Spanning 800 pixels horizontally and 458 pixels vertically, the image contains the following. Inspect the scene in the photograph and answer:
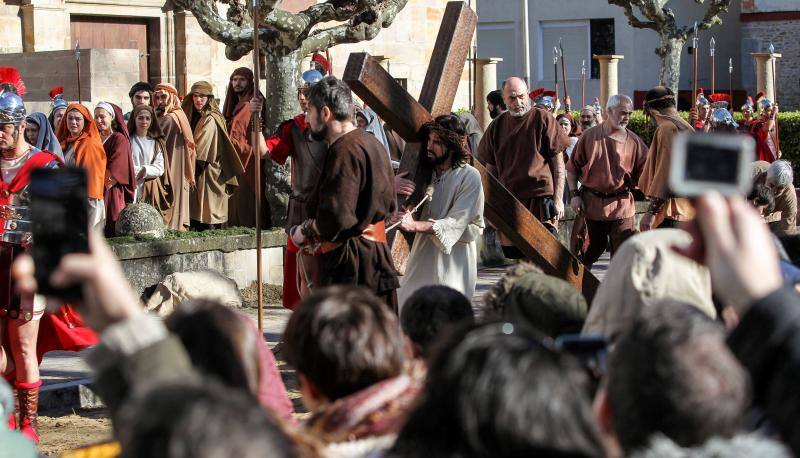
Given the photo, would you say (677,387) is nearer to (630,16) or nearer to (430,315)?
(430,315)

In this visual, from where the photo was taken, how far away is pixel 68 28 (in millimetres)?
20125

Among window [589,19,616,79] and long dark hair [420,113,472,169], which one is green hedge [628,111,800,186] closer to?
long dark hair [420,113,472,169]

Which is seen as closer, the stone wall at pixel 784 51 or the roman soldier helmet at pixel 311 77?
the roman soldier helmet at pixel 311 77

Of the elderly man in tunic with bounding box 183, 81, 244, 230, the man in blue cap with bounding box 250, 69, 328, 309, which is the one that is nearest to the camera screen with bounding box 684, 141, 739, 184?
the man in blue cap with bounding box 250, 69, 328, 309

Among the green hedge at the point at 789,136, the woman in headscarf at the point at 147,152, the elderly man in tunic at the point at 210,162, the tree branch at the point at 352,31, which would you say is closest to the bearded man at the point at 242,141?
the elderly man in tunic at the point at 210,162

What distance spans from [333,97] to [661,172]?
3392mm

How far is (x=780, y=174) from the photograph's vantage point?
29.9 feet

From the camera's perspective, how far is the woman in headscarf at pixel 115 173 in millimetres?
11820

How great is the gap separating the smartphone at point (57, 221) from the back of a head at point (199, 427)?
0.58 metres

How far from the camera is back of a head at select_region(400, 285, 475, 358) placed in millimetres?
4234

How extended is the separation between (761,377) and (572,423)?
0.78 metres

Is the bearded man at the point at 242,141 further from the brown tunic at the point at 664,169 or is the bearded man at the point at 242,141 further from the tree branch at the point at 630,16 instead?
the tree branch at the point at 630,16

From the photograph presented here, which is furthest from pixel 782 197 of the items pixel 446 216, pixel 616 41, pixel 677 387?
pixel 616 41

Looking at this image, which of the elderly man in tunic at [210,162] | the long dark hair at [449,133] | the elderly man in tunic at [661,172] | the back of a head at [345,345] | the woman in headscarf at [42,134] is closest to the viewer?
the back of a head at [345,345]
